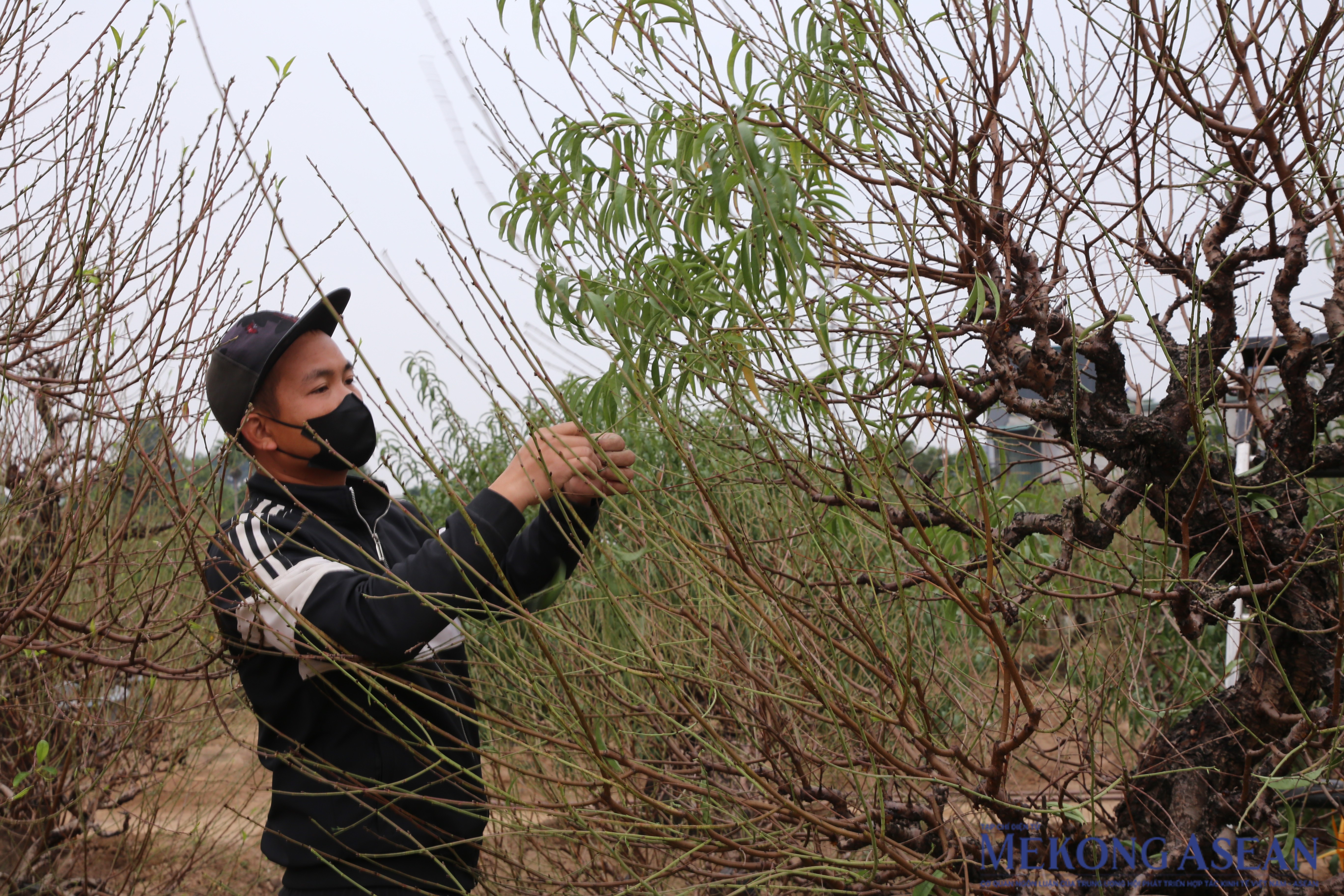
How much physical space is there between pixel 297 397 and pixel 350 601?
550mm

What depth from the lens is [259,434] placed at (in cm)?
201

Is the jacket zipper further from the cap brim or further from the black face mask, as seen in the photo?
the cap brim

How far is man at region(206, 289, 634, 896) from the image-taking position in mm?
1613

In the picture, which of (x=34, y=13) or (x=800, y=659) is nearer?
(x=800, y=659)

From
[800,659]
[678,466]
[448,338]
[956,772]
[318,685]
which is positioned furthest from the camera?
[678,466]

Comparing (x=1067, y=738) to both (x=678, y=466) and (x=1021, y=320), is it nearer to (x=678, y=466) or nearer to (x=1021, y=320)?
(x=1021, y=320)

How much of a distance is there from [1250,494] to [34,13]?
335cm

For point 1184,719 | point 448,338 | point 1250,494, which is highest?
point 448,338

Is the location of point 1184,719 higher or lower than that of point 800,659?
lower

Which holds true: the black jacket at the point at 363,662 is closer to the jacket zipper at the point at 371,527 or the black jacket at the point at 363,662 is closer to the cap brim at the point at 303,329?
the jacket zipper at the point at 371,527

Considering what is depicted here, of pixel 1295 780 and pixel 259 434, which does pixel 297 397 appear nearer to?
pixel 259 434

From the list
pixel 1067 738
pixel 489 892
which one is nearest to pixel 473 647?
pixel 489 892

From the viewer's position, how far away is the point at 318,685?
185 cm

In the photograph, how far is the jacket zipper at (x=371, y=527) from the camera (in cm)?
202
